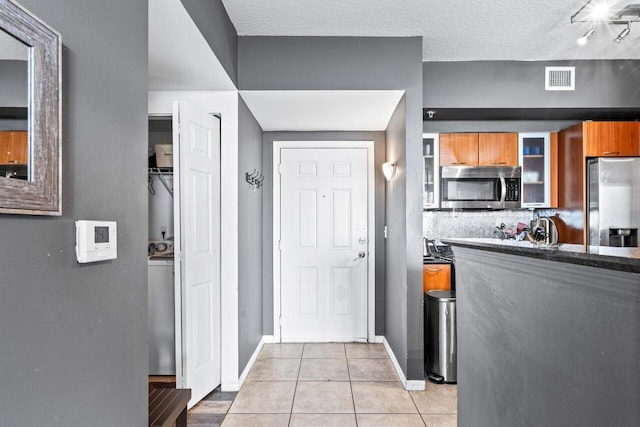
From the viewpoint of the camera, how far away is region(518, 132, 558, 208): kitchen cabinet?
372cm

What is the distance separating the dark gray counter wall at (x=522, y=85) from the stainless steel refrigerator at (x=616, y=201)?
0.53m

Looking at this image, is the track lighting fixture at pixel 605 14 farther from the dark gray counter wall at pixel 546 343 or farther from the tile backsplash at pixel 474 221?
the dark gray counter wall at pixel 546 343

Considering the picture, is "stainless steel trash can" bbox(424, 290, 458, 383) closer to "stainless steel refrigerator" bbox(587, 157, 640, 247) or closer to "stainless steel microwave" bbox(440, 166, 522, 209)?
"stainless steel microwave" bbox(440, 166, 522, 209)

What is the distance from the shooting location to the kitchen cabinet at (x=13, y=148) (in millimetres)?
765

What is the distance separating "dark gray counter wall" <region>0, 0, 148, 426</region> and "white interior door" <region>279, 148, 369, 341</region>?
8.71ft

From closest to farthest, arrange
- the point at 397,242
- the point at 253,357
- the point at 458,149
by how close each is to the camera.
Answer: the point at 397,242
the point at 253,357
the point at 458,149

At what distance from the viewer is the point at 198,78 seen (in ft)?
8.51

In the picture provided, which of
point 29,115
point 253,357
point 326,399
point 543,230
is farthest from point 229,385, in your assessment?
point 29,115

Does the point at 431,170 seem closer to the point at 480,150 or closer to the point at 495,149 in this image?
the point at 480,150

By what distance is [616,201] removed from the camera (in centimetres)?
330

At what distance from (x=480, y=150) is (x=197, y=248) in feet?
9.35

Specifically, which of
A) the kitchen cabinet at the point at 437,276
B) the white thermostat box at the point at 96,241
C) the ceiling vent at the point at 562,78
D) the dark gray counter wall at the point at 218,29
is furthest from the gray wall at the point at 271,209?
the white thermostat box at the point at 96,241

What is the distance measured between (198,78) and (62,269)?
6.55 ft

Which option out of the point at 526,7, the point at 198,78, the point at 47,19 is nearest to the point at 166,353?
the point at 198,78
